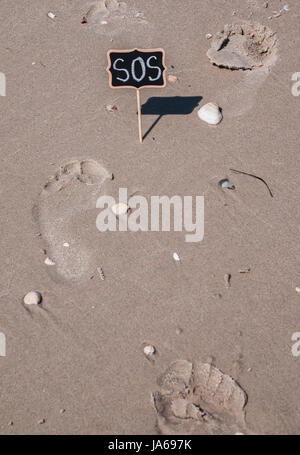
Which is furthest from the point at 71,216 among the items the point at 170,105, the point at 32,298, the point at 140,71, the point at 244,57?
the point at 244,57

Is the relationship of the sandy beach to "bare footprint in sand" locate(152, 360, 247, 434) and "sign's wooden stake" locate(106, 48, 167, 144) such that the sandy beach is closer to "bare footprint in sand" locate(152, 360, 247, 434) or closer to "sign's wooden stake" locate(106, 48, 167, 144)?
"bare footprint in sand" locate(152, 360, 247, 434)

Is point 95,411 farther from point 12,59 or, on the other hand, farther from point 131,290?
point 12,59

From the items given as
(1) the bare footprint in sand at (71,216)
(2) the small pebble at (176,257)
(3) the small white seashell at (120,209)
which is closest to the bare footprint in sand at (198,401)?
(2) the small pebble at (176,257)

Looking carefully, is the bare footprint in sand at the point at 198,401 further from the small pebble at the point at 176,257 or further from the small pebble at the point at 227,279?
the small pebble at the point at 176,257

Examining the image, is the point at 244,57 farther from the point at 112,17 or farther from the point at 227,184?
the point at 227,184

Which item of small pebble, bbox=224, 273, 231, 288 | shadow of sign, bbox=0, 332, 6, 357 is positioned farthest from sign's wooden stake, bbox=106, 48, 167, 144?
shadow of sign, bbox=0, 332, 6, 357

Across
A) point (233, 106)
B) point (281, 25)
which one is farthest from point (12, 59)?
point (281, 25)
